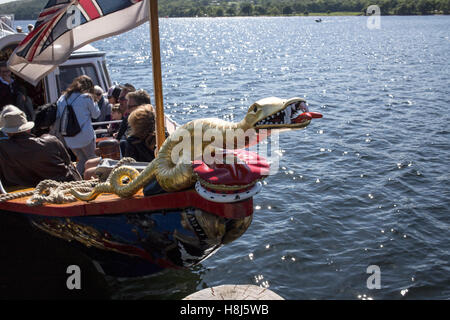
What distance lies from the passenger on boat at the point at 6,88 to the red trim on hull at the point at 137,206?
358 cm

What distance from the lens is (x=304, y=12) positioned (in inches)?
5704

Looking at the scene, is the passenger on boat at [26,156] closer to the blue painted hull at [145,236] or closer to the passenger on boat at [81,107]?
the blue painted hull at [145,236]

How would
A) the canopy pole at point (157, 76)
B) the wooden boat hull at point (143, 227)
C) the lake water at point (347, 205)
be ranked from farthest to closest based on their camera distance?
1. the lake water at point (347, 205)
2. the canopy pole at point (157, 76)
3. the wooden boat hull at point (143, 227)

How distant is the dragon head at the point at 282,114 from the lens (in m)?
4.10

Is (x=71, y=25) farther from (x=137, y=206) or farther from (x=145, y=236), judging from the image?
(x=145, y=236)

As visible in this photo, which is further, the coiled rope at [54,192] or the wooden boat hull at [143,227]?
the coiled rope at [54,192]

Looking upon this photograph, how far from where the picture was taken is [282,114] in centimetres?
411

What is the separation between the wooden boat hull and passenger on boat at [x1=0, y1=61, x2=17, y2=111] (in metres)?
Result: 3.49

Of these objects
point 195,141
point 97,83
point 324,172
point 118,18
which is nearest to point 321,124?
point 324,172

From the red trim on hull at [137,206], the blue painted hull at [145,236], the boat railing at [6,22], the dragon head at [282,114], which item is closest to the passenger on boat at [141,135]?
the red trim on hull at [137,206]

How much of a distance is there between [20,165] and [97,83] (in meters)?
5.04

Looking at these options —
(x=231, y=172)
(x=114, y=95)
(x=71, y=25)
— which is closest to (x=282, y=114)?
(x=231, y=172)

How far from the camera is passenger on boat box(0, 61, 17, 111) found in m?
8.78
